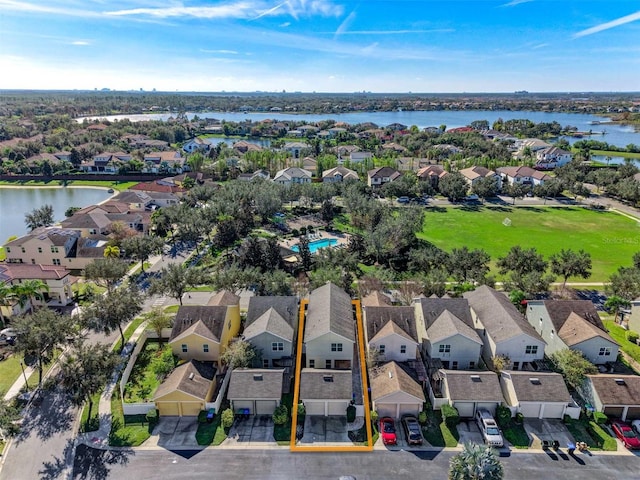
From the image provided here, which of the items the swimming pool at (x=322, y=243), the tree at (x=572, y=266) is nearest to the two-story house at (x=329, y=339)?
the tree at (x=572, y=266)

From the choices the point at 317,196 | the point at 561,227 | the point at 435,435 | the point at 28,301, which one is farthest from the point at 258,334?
the point at 561,227

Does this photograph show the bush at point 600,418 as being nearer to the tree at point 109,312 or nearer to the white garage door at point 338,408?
the white garage door at point 338,408

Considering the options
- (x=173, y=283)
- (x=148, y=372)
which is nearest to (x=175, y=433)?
(x=148, y=372)

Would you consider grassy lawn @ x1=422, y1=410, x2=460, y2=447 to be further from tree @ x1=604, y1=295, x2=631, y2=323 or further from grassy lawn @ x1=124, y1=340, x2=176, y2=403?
tree @ x1=604, y1=295, x2=631, y2=323

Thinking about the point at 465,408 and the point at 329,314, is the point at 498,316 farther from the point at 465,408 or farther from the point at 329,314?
the point at 329,314

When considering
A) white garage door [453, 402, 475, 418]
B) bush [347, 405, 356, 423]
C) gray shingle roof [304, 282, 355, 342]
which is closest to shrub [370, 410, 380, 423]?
bush [347, 405, 356, 423]

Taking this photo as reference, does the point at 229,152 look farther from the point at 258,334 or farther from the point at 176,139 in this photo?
the point at 258,334
